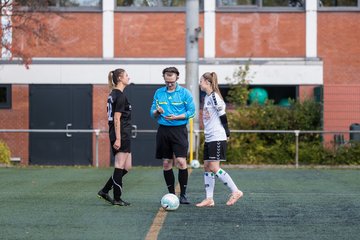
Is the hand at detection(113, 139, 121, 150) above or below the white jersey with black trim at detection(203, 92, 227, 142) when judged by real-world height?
below

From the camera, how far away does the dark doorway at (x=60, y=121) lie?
26203 mm

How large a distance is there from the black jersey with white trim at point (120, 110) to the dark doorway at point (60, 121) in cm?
1526

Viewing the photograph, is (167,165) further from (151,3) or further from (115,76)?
(151,3)

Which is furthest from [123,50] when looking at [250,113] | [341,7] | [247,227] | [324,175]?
[247,227]

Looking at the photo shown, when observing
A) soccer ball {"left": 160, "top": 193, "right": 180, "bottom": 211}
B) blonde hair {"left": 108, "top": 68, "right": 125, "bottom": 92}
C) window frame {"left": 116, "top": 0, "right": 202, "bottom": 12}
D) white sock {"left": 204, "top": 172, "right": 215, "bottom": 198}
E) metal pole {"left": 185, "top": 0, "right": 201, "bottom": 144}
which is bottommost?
soccer ball {"left": 160, "top": 193, "right": 180, "bottom": 211}

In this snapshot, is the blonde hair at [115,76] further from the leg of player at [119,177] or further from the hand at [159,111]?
the leg of player at [119,177]

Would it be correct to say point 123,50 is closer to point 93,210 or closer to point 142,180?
point 142,180

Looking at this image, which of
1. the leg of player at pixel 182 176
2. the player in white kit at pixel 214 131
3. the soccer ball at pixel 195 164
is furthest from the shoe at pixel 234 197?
the soccer ball at pixel 195 164

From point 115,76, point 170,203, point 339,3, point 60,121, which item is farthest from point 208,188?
point 339,3

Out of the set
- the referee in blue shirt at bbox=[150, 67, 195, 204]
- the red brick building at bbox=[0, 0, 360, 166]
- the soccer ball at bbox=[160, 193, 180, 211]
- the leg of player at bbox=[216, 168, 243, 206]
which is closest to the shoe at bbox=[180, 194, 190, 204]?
the referee in blue shirt at bbox=[150, 67, 195, 204]

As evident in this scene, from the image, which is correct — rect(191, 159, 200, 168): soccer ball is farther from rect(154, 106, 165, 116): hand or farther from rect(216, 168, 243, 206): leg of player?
rect(154, 106, 165, 116): hand

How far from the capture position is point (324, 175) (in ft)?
55.9

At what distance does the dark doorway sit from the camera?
26203mm

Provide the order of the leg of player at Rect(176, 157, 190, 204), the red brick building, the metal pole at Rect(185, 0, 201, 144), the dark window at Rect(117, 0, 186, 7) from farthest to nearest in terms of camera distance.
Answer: the dark window at Rect(117, 0, 186, 7) → the red brick building → the metal pole at Rect(185, 0, 201, 144) → the leg of player at Rect(176, 157, 190, 204)
